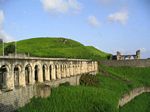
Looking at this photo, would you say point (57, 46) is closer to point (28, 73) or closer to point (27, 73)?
point (27, 73)

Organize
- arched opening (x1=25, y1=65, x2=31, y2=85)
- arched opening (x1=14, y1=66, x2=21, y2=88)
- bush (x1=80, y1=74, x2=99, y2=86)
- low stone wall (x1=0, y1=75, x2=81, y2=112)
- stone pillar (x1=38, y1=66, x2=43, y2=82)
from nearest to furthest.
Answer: low stone wall (x1=0, y1=75, x2=81, y2=112)
arched opening (x1=14, y1=66, x2=21, y2=88)
arched opening (x1=25, y1=65, x2=31, y2=85)
stone pillar (x1=38, y1=66, x2=43, y2=82)
bush (x1=80, y1=74, x2=99, y2=86)

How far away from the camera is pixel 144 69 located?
2923 inches

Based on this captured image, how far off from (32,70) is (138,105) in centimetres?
1750

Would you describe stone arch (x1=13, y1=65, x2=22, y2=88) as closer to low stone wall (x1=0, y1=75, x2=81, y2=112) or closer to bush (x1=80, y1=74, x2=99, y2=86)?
low stone wall (x1=0, y1=75, x2=81, y2=112)

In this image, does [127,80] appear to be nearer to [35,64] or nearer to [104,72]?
[104,72]

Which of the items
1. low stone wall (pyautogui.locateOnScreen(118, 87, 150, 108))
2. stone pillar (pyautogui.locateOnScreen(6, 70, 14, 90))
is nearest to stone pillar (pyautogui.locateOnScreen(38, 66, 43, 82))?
stone pillar (pyautogui.locateOnScreen(6, 70, 14, 90))

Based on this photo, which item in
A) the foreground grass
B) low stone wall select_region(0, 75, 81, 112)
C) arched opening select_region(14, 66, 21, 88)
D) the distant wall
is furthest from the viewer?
the distant wall

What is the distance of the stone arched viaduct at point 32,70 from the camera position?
3266 cm

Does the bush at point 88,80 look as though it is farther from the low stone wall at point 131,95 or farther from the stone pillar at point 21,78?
the stone pillar at point 21,78

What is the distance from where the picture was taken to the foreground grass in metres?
46.6

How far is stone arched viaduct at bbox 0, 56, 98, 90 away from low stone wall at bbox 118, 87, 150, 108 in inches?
333

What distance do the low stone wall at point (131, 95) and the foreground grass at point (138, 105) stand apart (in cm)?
55

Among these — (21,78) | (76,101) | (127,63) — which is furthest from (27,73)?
(127,63)

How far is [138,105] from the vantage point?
49844mm
